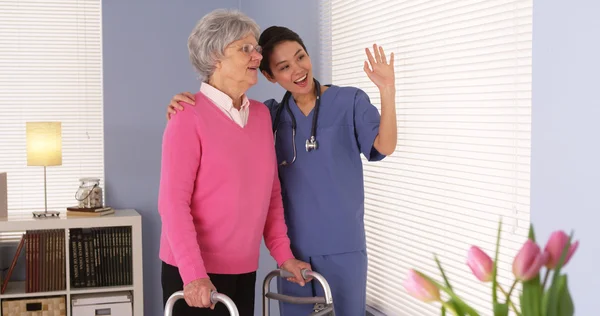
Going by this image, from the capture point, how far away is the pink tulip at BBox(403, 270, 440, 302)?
810 mm

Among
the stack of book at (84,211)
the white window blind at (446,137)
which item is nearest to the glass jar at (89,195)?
the stack of book at (84,211)

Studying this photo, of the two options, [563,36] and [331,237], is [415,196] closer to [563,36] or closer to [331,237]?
[331,237]

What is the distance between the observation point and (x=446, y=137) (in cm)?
227

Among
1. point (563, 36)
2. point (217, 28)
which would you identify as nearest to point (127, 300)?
point (217, 28)

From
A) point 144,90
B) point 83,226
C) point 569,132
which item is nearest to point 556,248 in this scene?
point 569,132

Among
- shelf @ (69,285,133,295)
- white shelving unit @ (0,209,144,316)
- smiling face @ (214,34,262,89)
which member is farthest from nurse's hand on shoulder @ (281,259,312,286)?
shelf @ (69,285,133,295)

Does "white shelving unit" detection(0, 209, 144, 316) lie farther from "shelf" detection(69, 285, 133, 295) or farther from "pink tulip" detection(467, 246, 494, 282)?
"pink tulip" detection(467, 246, 494, 282)

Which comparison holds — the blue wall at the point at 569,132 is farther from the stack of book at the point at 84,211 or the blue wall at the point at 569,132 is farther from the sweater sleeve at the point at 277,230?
the stack of book at the point at 84,211

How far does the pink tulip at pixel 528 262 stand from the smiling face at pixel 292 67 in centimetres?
155

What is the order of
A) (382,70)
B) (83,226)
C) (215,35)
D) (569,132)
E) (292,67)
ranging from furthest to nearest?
(83,226)
(292,67)
(215,35)
(382,70)
(569,132)

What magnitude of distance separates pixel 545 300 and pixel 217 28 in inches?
61.6

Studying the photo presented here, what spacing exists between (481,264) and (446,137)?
1499 millimetres

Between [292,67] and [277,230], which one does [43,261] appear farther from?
[292,67]

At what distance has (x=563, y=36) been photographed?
5.21ft
